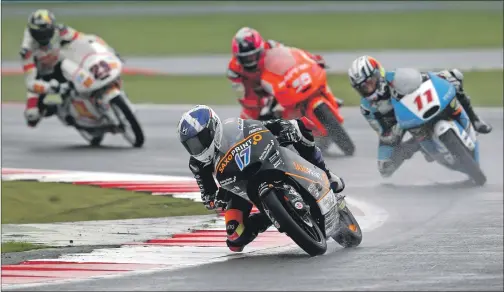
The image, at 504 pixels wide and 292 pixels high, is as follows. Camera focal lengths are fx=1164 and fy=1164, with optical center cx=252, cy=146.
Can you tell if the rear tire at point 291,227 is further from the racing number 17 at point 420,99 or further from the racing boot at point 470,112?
the racing boot at point 470,112

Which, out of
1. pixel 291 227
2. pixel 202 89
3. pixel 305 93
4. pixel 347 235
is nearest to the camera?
pixel 291 227

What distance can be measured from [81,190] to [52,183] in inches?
26.6

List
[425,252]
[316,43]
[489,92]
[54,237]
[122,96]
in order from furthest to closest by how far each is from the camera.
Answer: [316,43] → [489,92] → [122,96] → [54,237] → [425,252]

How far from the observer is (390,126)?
14.0m

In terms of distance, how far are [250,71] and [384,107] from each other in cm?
270

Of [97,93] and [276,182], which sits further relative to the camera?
[97,93]

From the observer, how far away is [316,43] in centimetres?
3152

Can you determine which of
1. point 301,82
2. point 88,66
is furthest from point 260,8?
point 301,82

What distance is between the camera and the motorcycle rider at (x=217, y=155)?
8.84 metres

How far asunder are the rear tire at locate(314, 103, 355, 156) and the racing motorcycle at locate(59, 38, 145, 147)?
289 cm

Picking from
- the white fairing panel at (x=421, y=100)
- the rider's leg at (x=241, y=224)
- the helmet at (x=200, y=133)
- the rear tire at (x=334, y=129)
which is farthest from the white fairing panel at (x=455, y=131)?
the helmet at (x=200, y=133)

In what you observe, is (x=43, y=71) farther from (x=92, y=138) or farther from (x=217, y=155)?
(x=217, y=155)

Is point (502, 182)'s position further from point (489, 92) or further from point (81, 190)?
point (489, 92)

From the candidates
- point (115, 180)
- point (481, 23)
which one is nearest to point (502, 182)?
point (115, 180)
